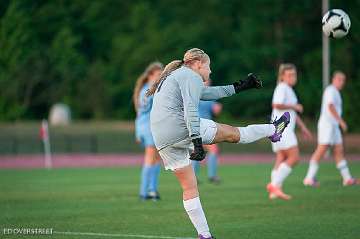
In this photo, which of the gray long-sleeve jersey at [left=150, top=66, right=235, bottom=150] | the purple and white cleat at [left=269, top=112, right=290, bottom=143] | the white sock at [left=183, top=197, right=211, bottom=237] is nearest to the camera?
the gray long-sleeve jersey at [left=150, top=66, right=235, bottom=150]

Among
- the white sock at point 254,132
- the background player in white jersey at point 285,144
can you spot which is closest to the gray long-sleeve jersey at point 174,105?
→ the white sock at point 254,132

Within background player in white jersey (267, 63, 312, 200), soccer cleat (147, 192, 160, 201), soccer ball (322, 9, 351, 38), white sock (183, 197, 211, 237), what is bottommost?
soccer cleat (147, 192, 160, 201)

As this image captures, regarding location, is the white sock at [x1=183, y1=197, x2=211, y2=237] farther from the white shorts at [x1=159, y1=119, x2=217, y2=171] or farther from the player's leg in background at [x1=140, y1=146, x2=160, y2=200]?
the player's leg in background at [x1=140, y1=146, x2=160, y2=200]

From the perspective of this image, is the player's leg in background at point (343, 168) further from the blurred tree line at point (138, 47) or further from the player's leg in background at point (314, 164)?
the blurred tree line at point (138, 47)

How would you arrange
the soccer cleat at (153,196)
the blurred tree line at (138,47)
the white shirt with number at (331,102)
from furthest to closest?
the blurred tree line at (138,47) → the white shirt with number at (331,102) → the soccer cleat at (153,196)

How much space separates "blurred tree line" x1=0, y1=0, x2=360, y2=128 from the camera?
189ft

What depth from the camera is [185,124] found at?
11.2 m

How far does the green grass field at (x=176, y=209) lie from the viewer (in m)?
12.6

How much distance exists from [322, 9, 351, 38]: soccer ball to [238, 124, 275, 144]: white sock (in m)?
3.69

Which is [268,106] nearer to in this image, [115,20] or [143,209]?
[115,20]

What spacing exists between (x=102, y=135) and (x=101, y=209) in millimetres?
32386

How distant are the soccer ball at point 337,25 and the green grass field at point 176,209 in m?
2.66

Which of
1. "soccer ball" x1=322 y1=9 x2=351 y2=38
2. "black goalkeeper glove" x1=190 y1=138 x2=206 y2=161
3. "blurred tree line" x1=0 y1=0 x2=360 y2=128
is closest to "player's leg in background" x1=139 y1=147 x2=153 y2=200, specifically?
"soccer ball" x1=322 y1=9 x2=351 y2=38

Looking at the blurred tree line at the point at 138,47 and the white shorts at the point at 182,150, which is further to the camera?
the blurred tree line at the point at 138,47
